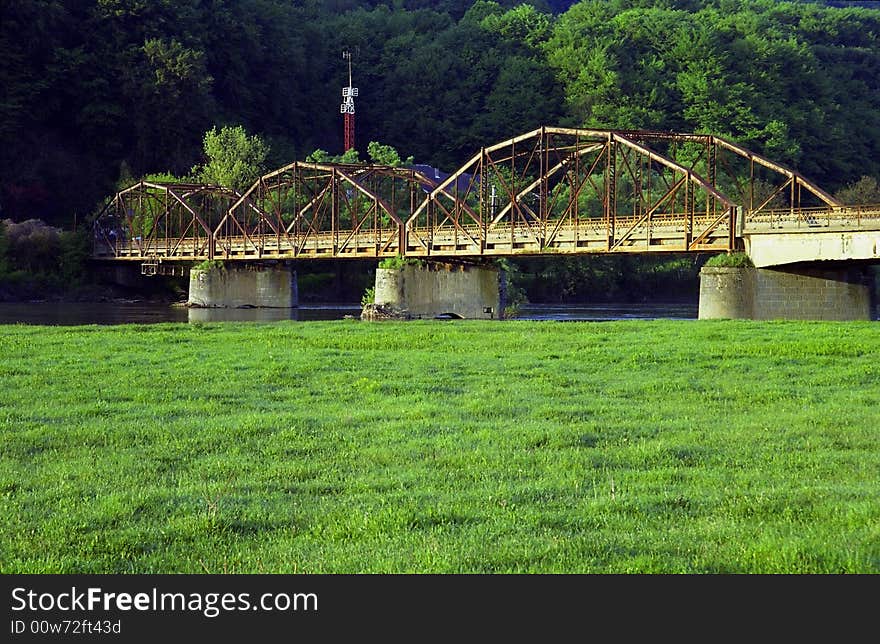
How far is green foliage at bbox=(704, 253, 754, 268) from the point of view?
69375 mm

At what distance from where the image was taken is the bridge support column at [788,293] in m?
66.3

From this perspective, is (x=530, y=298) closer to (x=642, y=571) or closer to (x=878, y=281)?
(x=878, y=281)

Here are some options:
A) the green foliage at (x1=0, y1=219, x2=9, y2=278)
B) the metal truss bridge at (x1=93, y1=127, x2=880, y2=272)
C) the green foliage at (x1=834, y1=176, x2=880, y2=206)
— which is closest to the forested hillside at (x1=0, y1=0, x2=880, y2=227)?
the metal truss bridge at (x1=93, y1=127, x2=880, y2=272)

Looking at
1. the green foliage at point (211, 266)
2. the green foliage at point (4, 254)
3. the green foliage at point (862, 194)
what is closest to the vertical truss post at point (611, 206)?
the green foliage at point (211, 266)

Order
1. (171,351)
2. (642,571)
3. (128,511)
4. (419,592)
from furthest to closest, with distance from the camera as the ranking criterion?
(171,351) → (128,511) → (642,571) → (419,592)

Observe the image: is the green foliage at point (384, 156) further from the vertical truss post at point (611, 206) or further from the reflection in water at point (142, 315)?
the vertical truss post at point (611, 206)

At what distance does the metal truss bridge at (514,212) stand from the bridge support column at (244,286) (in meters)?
1.94

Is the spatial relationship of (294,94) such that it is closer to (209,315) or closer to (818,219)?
(209,315)

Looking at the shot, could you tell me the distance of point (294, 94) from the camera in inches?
7594

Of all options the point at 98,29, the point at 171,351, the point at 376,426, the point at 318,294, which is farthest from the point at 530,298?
the point at 376,426

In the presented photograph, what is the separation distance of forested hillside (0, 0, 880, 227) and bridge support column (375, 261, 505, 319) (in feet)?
224

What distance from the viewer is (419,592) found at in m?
10.5

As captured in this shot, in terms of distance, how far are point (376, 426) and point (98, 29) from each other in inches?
5914

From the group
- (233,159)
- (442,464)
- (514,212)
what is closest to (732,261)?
(514,212)
